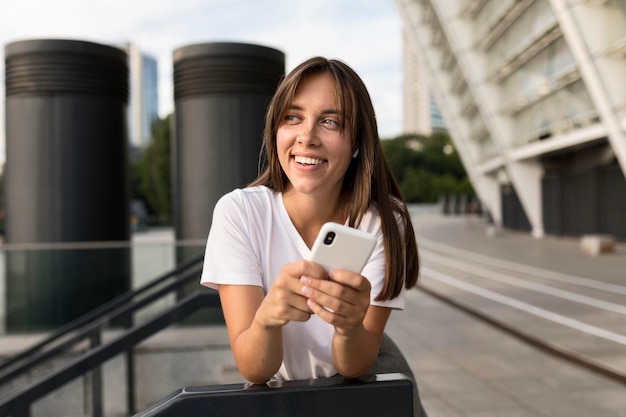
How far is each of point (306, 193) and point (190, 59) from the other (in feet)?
22.1

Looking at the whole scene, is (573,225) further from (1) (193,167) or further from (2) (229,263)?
(2) (229,263)

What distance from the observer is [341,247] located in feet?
3.73

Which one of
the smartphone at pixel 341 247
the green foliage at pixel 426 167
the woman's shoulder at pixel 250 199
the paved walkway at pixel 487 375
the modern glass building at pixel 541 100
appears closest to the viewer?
the smartphone at pixel 341 247

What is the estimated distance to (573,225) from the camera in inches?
1150

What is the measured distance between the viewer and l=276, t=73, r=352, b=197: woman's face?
1.57 meters

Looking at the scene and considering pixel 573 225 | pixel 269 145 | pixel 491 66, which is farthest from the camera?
pixel 491 66

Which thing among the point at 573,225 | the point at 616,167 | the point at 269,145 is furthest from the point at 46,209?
the point at 573,225

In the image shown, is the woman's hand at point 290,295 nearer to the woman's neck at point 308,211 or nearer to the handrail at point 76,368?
the woman's neck at point 308,211

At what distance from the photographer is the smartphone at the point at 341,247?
1.12 metres

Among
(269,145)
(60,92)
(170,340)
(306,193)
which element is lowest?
(170,340)

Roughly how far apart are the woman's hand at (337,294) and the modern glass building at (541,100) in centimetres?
2073

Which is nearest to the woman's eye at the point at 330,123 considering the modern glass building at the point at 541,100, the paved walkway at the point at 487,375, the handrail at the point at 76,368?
the handrail at the point at 76,368

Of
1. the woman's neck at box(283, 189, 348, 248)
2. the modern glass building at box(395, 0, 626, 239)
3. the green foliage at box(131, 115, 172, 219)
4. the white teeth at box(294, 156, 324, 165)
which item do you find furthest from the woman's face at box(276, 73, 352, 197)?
the green foliage at box(131, 115, 172, 219)

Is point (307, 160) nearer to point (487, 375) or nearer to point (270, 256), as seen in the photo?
point (270, 256)
